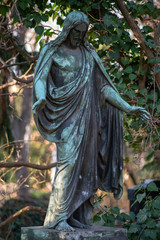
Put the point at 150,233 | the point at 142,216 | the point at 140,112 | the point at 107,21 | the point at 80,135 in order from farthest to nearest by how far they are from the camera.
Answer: the point at 107,21, the point at 142,216, the point at 150,233, the point at 140,112, the point at 80,135

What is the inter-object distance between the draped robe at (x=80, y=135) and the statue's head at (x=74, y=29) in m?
0.13

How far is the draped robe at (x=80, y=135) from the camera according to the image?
3975 millimetres

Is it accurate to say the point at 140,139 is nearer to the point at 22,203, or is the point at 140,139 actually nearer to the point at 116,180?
the point at 116,180

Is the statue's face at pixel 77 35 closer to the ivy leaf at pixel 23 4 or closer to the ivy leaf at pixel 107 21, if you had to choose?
the ivy leaf at pixel 107 21

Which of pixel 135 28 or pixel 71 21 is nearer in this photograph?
pixel 71 21

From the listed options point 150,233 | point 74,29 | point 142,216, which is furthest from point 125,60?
point 74,29

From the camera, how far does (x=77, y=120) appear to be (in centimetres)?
411

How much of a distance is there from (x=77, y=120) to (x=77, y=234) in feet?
3.29

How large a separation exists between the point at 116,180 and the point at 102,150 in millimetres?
306

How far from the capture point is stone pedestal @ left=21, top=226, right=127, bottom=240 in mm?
3693

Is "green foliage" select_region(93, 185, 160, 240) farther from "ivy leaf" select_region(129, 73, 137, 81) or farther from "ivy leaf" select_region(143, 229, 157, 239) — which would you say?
"ivy leaf" select_region(129, 73, 137, 81)

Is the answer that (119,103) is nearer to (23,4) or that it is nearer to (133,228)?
(133,228)

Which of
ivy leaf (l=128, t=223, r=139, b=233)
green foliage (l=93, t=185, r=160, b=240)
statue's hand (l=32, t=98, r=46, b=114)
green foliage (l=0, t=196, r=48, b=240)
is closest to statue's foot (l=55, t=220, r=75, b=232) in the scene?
statue's hand (l=32, t=98, r=46, b=114)

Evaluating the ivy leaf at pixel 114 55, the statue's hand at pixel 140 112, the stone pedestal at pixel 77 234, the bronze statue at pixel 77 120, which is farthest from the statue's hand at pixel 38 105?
the ivy leaf at pixel 114 55
